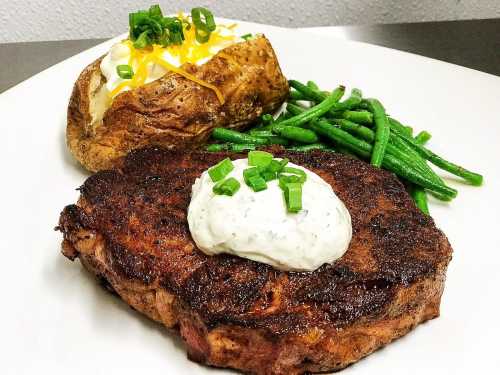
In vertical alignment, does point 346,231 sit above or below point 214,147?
above

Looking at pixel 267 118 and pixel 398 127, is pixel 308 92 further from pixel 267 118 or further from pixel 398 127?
pixel 398 127

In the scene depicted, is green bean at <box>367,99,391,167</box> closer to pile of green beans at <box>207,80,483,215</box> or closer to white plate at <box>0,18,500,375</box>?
pile of green beans at <box>207,80,483,215</box>

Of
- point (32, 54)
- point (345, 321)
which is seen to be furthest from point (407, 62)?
point (32, 54)

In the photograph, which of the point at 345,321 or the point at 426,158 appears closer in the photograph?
the point at 345,321

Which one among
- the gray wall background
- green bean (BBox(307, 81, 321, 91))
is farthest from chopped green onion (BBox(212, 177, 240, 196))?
the gray wall background

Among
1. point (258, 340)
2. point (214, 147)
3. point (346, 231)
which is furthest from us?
point (214, 147)

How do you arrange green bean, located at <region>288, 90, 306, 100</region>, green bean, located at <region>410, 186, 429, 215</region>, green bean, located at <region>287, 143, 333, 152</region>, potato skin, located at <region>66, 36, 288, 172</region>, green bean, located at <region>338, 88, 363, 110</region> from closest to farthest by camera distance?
green bean, located at <region>410, 186, 429, 215</region>, potato skin, located at <region>66, 36, 288, 172</region>, green bean, located at <region>287, 143, 333, 152</region>, green bean, located at <region>338, 88, 363, 110</region>, green bean, located at <region>288, 90, 306, 100</region>

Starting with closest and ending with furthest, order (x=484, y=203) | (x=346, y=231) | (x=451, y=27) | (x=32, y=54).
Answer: (x=346, y=231) < (x=484, y=203) < (x=32, y=54) < (x=451, y=27)

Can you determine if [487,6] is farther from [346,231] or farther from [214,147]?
[346,231]
